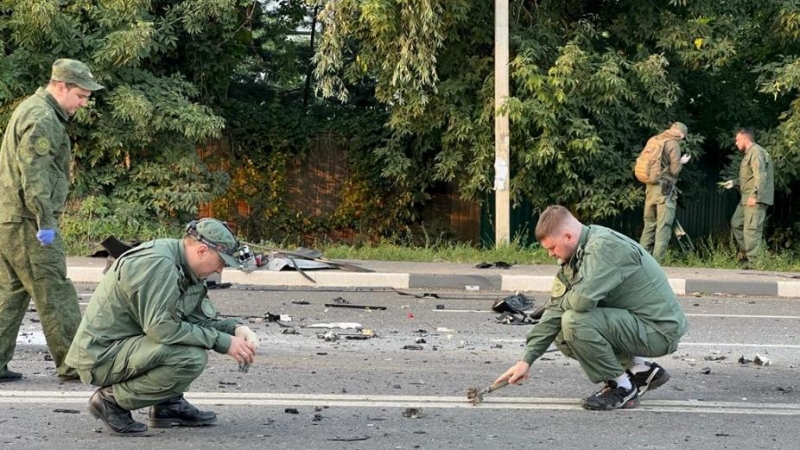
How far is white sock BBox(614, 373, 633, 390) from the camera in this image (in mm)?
6180

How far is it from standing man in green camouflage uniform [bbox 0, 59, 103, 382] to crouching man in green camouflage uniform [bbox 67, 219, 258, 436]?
51.9 inches

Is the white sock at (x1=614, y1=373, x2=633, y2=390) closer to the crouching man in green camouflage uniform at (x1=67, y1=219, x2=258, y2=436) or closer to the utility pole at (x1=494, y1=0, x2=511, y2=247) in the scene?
the crouching man in green camouflage uniform at (x1=67, y1=219, x2=258, y2=436)

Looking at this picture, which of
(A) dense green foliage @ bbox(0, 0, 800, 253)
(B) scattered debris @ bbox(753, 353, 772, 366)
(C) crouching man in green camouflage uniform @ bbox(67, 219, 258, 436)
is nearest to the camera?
(C) crouching man in green camouflage uniform @ bbox(67, 219, 258, 436)

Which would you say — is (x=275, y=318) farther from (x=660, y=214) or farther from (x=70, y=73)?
(x=660, y=214)

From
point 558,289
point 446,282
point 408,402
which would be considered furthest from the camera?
point 446,282

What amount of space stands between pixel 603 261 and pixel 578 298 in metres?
0.24

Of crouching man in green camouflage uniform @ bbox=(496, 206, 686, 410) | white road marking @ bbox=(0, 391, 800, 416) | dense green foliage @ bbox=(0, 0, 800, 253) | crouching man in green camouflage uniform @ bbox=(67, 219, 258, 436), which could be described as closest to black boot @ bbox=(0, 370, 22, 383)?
white road marking @ bbox=(0, 391, 800, 416)

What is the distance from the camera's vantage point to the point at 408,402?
6.43m

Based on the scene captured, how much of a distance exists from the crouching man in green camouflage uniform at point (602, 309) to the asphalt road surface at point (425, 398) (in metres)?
0.30

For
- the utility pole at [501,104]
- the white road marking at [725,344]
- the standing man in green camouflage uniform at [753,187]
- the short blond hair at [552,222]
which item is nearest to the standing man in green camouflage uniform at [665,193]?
the standing man in green camouflage uniform at [753,187]

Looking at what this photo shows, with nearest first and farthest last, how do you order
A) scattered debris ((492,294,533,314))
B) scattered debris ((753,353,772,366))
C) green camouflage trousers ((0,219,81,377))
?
1. green camouflage trousers ((0,219,81,377))
2. scattered debris ((753,353,772,366))
3. scattered debris ((492,294,533,314))

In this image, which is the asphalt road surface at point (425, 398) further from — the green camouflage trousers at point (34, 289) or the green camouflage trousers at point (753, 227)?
the green camouflage trousers at point (753, 227)

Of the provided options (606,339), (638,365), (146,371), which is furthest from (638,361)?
(146,371)

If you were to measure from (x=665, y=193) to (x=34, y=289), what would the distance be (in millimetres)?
10014
